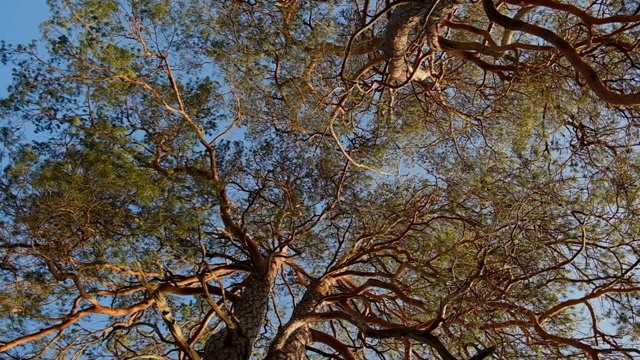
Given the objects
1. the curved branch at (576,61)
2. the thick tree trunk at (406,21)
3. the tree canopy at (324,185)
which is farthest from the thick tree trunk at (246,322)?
the curved branch at (576,61)

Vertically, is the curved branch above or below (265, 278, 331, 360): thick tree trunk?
above

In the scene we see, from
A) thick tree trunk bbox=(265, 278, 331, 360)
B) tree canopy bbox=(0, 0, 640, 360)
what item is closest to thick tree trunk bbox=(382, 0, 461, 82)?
tree canopy bbox=(0, 0, 640, 360)

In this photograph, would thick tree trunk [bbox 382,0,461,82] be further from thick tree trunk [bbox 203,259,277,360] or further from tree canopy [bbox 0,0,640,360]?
thick tree trunk [bbox 203,259,277,360]

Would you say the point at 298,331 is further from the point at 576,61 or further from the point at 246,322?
the point at 576,61

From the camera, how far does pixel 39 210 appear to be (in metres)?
4.19

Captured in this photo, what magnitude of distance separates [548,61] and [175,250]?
377 cm

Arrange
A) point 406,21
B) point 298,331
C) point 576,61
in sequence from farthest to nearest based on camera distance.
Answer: point 406,21 → point 298,331 → point 576,61

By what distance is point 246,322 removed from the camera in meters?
4.75

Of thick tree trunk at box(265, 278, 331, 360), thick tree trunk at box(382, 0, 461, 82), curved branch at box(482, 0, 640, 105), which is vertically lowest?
thick tree trunk at box(265, 278, 331, 360)

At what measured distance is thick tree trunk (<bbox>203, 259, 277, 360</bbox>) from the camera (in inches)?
164

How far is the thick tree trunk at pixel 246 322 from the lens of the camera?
4.17 meters

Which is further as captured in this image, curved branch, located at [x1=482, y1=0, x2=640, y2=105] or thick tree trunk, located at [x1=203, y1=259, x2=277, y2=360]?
thick tree trunk, located at [x1=203, y1=259, x2=277, y2=360]

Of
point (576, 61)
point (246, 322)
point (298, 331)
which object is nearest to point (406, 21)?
point (576, 61)

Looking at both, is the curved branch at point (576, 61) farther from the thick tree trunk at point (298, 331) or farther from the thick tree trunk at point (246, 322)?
the thick tree trunk at point (246, 322)
